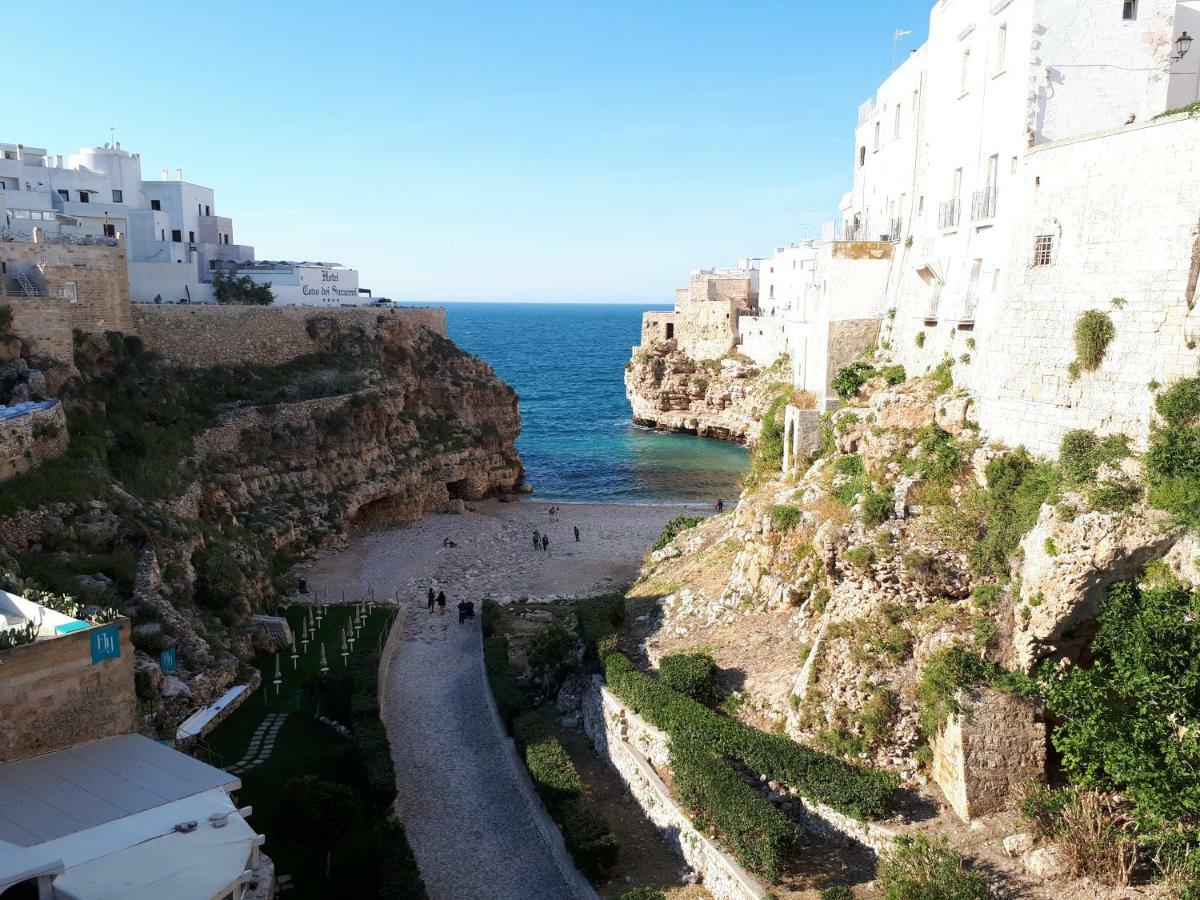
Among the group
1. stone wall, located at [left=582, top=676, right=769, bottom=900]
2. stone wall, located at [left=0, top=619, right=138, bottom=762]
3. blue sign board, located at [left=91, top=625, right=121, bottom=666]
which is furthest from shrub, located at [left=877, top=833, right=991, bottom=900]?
blue sign board, located at [left=91, top=625, right=121, bottom=666]

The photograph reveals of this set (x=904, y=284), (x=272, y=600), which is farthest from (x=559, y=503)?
(x=904, y=284)

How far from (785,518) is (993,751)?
24.8 ft

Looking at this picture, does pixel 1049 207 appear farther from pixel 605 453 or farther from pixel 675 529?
pixel 605 453

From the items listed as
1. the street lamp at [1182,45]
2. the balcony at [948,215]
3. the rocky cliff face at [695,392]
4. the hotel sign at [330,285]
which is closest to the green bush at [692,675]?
the balcony at [948,215]

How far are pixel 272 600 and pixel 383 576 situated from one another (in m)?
6.50

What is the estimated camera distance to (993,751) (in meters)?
14.5

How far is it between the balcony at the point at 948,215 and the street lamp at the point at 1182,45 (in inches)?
209

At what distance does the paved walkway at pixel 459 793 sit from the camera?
16234 millimetres

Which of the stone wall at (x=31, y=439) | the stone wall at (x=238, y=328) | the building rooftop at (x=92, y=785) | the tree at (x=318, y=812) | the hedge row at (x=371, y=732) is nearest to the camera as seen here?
the building rooftop at (x=92, y=785)

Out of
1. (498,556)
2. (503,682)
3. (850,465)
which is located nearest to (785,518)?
(850,465)

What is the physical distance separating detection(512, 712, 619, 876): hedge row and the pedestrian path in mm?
5539

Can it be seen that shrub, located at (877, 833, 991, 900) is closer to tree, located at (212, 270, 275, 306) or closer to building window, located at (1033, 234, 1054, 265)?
building window, located at (1033, 234, 1054, 265)

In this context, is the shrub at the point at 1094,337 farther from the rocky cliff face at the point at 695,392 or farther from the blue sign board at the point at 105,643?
the rocky cliff face at the point at 695,392

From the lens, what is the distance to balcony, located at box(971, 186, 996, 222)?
808 inches
